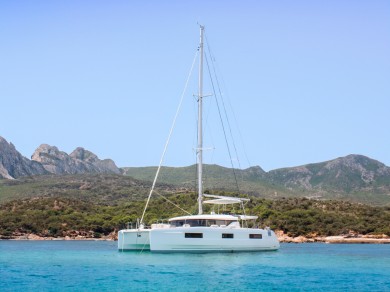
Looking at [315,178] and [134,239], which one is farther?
[315,178]

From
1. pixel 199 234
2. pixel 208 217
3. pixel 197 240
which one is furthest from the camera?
pixel 208 217

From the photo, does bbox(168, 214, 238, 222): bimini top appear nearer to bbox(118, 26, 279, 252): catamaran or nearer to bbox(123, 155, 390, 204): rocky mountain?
bbox(118, 26, 279, 252): catamaran

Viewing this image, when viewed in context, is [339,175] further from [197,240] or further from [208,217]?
[197,240]

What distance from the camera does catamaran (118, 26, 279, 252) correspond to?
1373 inches

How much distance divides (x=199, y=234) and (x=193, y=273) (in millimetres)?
9247

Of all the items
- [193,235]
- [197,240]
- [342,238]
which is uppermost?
[342,238]

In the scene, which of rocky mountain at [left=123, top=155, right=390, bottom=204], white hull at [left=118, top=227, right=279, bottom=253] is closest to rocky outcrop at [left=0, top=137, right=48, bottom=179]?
rocky mountain at [left=123, top=155, right=390, bottom=204]

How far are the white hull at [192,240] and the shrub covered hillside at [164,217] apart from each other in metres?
24.6

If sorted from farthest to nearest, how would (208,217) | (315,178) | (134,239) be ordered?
(315,178), (134,239), (208,217)

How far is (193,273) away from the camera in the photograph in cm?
2595

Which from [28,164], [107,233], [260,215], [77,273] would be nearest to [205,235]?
[77,273]

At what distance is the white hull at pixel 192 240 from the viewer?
34844 millimetres

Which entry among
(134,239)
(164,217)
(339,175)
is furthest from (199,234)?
(339,175)

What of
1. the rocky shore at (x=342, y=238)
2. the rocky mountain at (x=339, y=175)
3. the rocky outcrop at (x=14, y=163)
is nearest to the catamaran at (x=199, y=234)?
the rocky shore at (x=342, y=238)
